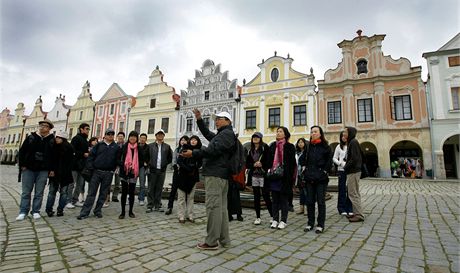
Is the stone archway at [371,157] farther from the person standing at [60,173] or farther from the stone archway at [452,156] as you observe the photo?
the person standing at [60,173]

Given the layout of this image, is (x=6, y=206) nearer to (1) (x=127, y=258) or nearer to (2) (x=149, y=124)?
(1) (x=127, y=258)

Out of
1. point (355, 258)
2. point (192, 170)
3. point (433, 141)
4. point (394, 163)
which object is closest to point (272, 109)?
point (394, 163)

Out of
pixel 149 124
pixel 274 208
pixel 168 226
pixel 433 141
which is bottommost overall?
pixel 168 226

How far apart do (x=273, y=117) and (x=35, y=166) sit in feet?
61.6

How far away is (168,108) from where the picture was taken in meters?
27.4

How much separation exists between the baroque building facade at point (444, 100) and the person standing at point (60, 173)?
20479mm

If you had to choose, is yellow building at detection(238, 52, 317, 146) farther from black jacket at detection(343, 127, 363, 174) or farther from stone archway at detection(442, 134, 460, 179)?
black jacket at detection(343, 127, 363, 174)

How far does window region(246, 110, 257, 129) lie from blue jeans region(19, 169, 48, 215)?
1843 cm

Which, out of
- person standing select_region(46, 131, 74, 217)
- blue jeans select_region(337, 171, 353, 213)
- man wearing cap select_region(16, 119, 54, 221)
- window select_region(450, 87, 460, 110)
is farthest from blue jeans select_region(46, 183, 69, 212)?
window select_region(450, 87, 460, 110)

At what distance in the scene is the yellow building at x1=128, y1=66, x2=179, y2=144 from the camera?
27.0 meters

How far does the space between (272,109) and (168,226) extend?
18.7 m

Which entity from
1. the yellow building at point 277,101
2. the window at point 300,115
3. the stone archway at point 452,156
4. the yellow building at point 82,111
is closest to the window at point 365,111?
the yellow building at point 277,101

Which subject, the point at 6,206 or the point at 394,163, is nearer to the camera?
the point at 6,206

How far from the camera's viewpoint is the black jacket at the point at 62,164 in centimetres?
506
